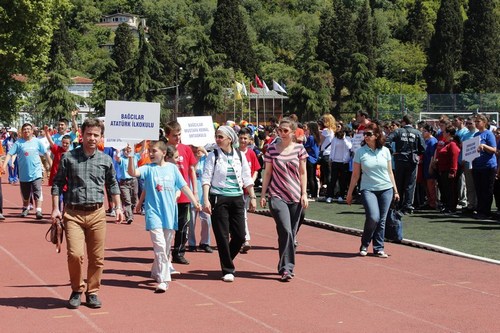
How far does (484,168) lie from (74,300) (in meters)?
9.93

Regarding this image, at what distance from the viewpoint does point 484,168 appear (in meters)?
16.1

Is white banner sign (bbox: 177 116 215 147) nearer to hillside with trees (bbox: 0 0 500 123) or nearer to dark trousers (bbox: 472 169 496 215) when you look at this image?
dark trousers (bbox: 472 169 496 215)

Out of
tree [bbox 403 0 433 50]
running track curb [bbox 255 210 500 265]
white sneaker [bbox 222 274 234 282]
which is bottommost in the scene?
white sneaker [bbox 222 274 234 282]

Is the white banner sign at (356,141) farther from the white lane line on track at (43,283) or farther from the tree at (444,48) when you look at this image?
the tree at (444,48)

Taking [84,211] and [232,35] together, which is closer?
[84,211]

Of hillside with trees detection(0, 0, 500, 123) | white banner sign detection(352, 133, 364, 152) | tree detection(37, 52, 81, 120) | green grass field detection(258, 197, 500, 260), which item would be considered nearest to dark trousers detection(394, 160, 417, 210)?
green grass field detection(258, 197, 500, 260)

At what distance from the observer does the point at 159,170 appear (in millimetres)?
9680

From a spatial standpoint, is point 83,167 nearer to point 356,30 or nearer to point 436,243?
point 436,243

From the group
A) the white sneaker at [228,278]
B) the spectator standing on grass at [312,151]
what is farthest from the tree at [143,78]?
the white sneaker at [228,278]

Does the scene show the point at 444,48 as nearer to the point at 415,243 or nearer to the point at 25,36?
the point at 25,36

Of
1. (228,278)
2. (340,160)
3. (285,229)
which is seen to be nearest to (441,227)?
(340,160)

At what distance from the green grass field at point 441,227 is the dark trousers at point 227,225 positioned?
147 inches

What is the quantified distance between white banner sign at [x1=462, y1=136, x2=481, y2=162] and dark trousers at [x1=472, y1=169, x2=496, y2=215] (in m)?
0.39

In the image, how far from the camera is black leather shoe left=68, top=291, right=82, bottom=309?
8.44 m
